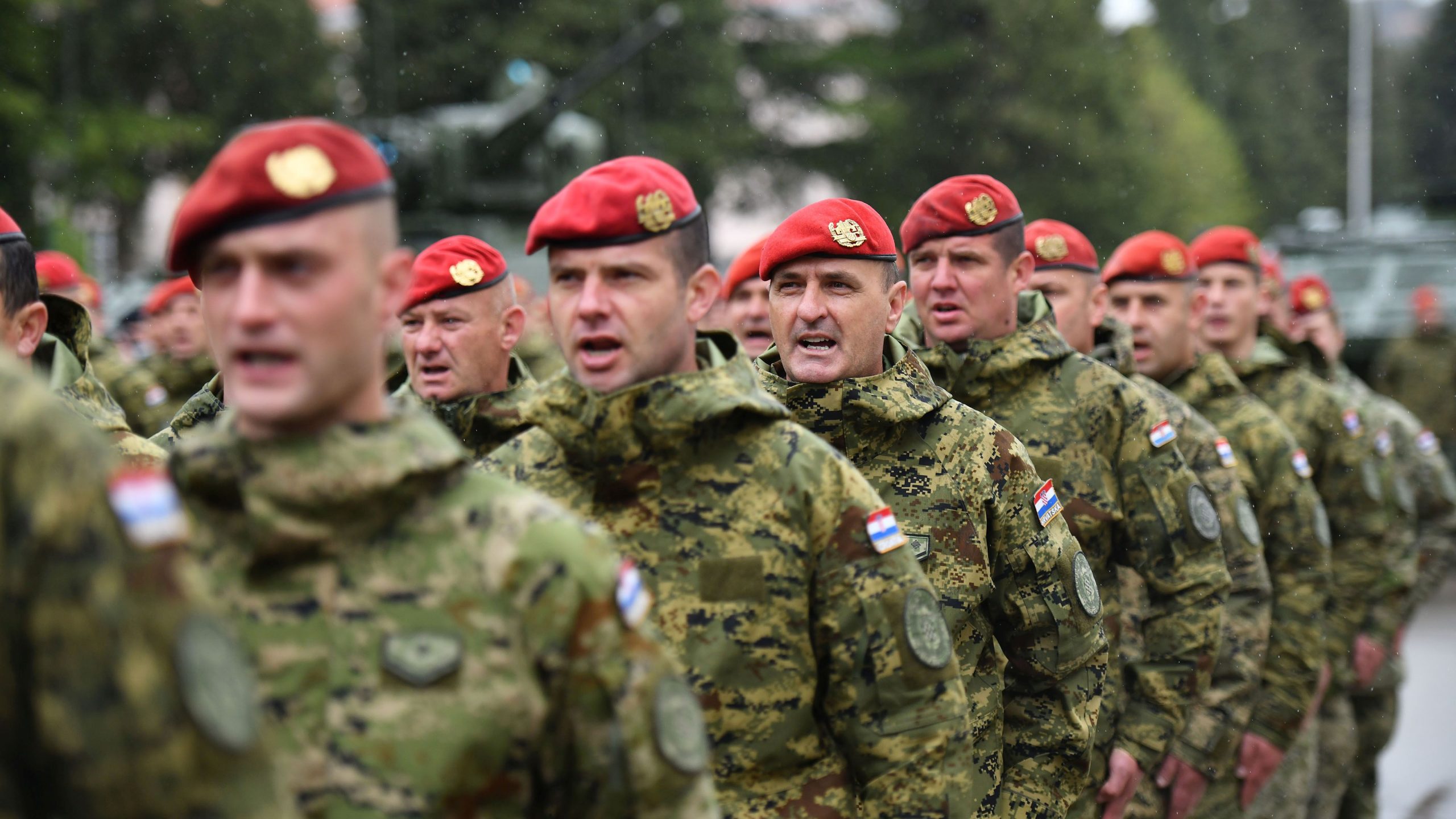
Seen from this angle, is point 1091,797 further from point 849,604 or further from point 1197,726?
point 849,604

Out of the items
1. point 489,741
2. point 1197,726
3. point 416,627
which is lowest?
point 1197,726

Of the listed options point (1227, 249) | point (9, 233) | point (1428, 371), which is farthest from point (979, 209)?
point (1428, 371)

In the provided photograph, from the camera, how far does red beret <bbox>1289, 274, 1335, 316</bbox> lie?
10352mm

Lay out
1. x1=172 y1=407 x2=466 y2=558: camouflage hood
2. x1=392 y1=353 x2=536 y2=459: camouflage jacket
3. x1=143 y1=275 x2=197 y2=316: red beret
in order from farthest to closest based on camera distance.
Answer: x1=143 y1=275 x2=197 y2=316: red beret < x1=392 y1=353 x2=536 y2=459: camouflage jacket < x1=172 y1=407 x2=466 y2=558: camouflage hood

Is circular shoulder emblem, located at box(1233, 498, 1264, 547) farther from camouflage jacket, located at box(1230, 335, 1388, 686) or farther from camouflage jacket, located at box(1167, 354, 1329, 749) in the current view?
camouflage jacket, located at box(1230, 335, 1388, 686)

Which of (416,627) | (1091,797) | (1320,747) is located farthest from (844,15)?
(416,627)

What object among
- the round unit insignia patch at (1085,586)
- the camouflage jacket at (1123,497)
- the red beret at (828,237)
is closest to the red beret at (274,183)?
the red beret at (828,237)

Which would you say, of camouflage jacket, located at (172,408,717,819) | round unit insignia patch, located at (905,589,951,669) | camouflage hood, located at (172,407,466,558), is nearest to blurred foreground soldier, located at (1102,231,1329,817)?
round unit insignia patch, located at (905,589,951,669)

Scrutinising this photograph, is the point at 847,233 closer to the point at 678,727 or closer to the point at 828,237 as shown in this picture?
the point at 828,237

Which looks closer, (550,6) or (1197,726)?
(1197,726)

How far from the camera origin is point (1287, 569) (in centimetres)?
681

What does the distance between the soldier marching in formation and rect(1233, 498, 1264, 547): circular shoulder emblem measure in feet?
0.05

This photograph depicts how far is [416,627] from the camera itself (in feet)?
7.14

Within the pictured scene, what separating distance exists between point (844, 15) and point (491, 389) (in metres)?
35.5
